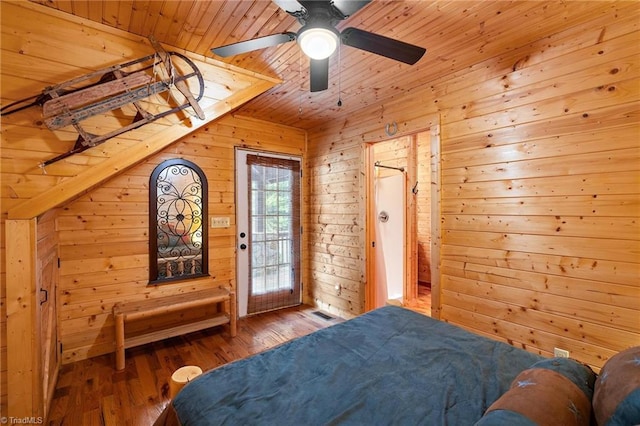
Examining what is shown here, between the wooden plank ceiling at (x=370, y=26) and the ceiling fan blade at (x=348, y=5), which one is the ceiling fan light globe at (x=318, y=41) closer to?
the ceiling fan blade at (x=348, y=5)

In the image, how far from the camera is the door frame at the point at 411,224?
2.67m

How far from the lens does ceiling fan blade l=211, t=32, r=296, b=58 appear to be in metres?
1.55

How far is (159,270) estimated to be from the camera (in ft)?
10.1

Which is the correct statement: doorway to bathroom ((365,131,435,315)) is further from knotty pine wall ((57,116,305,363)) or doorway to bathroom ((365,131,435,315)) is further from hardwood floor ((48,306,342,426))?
knotty pine wall ((57,116,305,363))

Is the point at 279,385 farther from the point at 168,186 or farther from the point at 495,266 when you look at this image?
the point at 168,186

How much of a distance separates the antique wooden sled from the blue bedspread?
166cm

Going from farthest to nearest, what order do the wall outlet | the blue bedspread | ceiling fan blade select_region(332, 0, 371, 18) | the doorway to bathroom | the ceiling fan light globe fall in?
the doorway to bathroom → the wall outlet → the ceiling fan light globe → ceiling fan blade select_region(332, 0, 371, 18) → the blue bedspread

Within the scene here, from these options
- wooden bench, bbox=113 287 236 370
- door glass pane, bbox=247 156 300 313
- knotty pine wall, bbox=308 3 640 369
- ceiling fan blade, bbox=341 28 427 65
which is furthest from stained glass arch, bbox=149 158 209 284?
knotty pine wall, bbox=308 3 640 369

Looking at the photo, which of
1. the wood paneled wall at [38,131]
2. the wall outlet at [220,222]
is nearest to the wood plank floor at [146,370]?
the wood paneled wall at [38,131]

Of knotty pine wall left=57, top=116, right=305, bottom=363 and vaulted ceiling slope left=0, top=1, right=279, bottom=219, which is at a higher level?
vaulted ceiling slope left=0, top=1, right=279, bottom=219

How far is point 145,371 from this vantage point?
2.51 m

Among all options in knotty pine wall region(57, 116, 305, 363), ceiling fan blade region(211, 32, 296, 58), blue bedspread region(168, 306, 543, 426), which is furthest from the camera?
knotty pine wall region(57, 116, 305, 363)

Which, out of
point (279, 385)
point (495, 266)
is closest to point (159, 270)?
point (279, 385)

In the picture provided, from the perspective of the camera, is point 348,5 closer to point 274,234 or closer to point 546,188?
point 546,188
